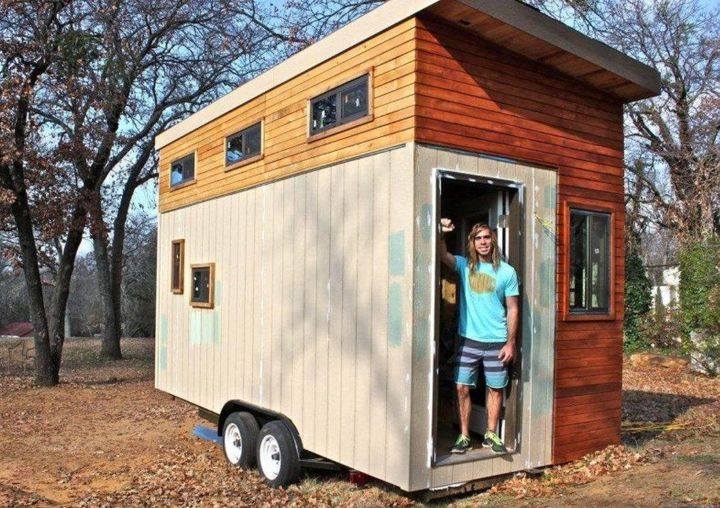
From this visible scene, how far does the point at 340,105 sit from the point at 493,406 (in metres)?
2.87

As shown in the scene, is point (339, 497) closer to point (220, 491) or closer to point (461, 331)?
point (220, 491)

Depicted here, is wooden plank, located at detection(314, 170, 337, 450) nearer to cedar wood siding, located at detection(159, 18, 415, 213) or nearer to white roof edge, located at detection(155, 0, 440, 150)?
cedar wood siding, located at detection(159, 18, 415, 213)

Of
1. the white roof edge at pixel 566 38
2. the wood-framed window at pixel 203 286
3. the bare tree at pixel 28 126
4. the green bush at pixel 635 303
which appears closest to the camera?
the white roof edge at pixel 566 38

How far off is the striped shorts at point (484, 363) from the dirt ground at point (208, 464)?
860mm

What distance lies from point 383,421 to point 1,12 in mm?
11412

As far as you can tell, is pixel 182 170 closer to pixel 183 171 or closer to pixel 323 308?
pixel 183 171

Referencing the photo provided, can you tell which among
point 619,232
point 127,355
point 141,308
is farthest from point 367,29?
point 141,308

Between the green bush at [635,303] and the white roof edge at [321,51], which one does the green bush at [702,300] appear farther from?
the white roof edge at [321,51]

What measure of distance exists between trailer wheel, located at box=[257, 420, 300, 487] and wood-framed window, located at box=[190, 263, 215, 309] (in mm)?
2071

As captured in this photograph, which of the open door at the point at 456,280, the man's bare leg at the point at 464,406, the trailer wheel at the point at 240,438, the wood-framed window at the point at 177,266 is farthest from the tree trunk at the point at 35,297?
the man's bare leg at the point at 464,406

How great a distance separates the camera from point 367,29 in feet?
17.9

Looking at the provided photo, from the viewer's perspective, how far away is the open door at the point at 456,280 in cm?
526

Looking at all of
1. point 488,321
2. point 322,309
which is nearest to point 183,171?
point 322,309

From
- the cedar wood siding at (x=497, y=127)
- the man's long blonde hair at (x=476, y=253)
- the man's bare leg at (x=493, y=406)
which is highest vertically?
the cedar wood siding at (x=497, y=127)
